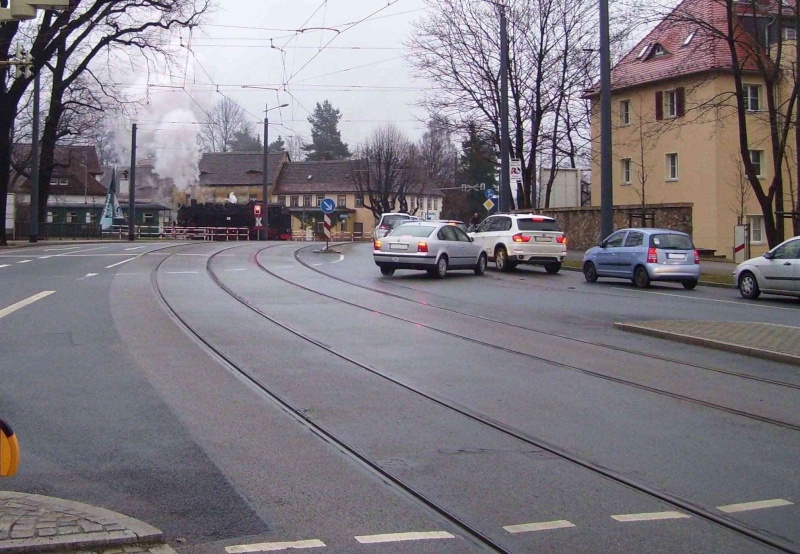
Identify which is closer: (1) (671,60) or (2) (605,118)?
(2) (605,118)

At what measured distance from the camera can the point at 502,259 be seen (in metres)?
26.9

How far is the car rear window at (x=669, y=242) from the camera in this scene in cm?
2234

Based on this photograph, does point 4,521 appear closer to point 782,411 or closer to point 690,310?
point 782,411

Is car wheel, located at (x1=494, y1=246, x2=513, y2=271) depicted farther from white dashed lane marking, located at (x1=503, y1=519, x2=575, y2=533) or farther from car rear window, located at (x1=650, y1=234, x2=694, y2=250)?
white dashed lane marking, located at (x1=503, y1=519, x2=575, y2=533)

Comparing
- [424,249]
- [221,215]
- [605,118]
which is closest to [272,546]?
[424,249]

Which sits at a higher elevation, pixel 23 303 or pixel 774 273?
pixel 774 273

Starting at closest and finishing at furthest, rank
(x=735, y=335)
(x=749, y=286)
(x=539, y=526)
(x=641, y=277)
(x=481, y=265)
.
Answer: (x=539, y=526) → (x=735, y=335) → (x=749, y=286) → (x=641, y=277) → (x=481, y=265)

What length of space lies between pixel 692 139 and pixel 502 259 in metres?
21.2

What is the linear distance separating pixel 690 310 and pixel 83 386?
12116 mm

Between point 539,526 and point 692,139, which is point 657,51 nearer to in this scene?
point 692,139

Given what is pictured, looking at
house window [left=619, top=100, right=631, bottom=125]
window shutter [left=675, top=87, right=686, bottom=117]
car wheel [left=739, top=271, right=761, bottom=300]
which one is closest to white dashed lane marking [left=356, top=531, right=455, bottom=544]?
car wheel [left=739, top=271, right=761, bottom=300]

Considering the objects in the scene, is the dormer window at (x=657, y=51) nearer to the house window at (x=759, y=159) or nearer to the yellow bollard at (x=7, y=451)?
the house window at (x=759, y=159)

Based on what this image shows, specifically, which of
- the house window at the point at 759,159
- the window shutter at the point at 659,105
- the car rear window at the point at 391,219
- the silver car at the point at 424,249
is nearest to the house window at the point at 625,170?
the window shutter at the point at 659,105

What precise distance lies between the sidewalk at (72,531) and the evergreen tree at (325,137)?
104319mm
